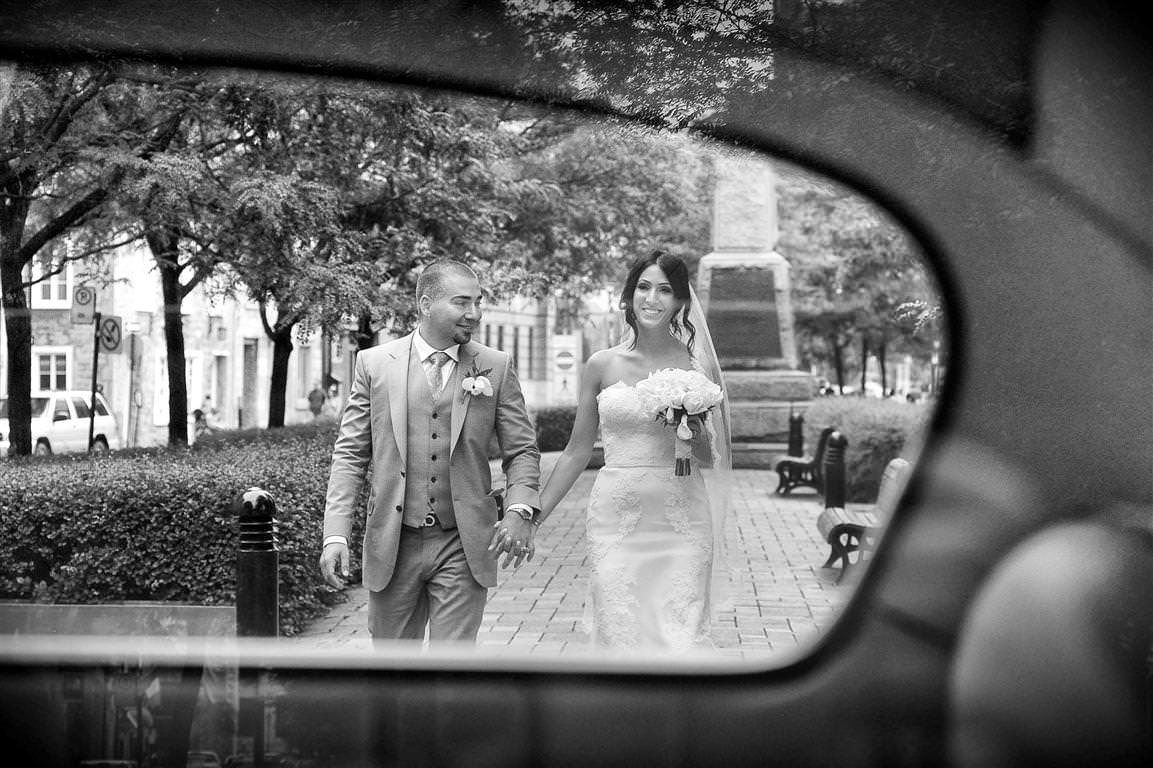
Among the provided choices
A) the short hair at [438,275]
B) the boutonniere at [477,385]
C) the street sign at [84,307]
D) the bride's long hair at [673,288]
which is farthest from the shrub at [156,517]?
the bride's long hair at [673,288]

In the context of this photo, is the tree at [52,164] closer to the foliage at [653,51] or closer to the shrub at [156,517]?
the shrub at [156,517]

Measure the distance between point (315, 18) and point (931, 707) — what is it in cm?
210

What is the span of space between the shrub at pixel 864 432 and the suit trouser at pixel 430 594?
2.99m

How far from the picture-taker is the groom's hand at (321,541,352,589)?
11.5 ft

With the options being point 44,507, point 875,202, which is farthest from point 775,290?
point 875,202

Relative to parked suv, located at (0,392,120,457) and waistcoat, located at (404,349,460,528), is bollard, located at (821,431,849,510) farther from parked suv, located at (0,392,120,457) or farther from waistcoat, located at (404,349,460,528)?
parked suv, located at (0,392,120,457)

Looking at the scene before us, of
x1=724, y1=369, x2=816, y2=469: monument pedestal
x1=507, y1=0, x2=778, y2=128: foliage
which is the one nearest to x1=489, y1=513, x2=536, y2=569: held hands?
x1=507, y1=0, x2=778, y2=128: foliage

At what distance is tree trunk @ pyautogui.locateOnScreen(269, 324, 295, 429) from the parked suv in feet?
4.44

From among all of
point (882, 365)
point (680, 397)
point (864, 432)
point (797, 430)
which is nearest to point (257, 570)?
point (680, 397)

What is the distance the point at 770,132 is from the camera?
9.89ft

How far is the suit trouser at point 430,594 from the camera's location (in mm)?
3557

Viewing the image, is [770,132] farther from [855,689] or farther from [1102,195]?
[855,689]

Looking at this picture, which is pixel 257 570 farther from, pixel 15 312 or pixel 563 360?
pixel 563 360

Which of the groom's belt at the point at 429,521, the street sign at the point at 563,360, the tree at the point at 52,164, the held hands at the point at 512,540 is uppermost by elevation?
the tree at the point at 52,164
